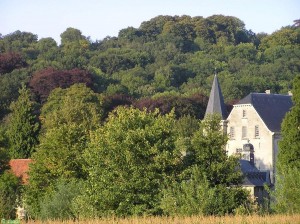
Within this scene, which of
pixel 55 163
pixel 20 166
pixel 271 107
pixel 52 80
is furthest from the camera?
pixel 52 80

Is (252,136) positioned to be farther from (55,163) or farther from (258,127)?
(55,163)

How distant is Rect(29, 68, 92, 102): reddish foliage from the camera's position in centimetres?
10912

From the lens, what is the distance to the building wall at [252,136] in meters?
78.9

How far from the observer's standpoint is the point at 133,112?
4747 centimetres

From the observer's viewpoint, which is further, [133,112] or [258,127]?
[258,127]

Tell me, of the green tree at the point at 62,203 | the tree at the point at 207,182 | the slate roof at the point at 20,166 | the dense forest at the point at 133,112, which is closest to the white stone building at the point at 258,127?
the dense forest at the point at 133,112

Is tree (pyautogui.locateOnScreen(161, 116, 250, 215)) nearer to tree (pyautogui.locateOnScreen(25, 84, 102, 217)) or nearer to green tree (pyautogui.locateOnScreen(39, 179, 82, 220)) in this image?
green tree (pyautogui.locateOnScreen(39, 179, 82, 220))

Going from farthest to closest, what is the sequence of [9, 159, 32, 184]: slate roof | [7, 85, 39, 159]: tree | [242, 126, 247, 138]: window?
[242, 126, 247, 138]: window
[7, 85, 39, 159]: tree
[9, 159, 32, 184]: slate roof

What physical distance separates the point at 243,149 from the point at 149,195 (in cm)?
3769

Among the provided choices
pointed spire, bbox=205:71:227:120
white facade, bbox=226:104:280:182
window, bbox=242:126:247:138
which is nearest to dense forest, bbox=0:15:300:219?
pointed spire, bbox=205:71:227:120

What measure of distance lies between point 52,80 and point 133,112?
6376cm

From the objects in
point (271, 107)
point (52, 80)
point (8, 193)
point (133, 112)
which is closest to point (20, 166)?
point (8, 193)

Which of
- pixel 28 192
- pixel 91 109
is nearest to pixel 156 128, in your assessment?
pixel 28 192

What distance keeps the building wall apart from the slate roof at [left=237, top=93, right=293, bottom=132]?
Answer: 36 cm
